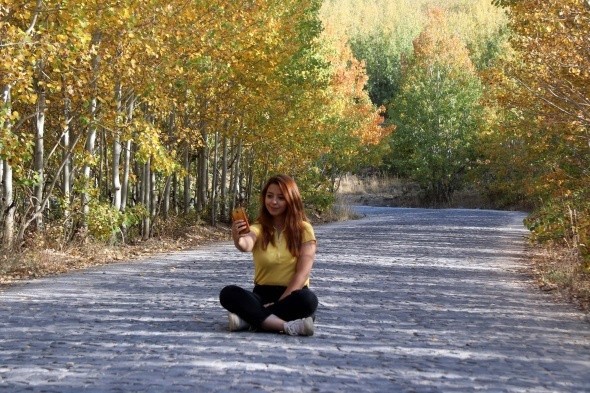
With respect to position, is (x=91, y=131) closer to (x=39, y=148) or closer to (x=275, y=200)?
(x=39, y=148)

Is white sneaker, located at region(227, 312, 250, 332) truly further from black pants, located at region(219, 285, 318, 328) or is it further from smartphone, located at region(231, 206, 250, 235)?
smartphone, located at region(231, 206, 250, 235)

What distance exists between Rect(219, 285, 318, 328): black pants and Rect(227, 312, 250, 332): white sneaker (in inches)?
1.7

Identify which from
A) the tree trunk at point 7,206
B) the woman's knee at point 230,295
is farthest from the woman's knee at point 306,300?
the tree trunk at point 7,206

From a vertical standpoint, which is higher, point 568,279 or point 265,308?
→ point 265,308

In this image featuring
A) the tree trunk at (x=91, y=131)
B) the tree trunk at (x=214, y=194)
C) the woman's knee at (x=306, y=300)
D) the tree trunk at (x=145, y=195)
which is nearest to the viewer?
the woman's knee at (x=306, y=300)

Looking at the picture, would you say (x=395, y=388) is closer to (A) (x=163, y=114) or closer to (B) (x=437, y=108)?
(A) (x=163, y=114)

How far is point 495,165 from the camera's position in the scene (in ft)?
190

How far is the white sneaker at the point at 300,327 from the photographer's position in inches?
340

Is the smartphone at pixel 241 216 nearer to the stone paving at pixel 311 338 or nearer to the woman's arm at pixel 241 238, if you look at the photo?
the woman's arm at pixel 241 238

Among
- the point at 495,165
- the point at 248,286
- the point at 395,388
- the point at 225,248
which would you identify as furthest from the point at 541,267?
the point at 495,165

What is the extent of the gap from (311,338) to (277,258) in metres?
0.84

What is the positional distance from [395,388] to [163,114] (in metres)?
22.0

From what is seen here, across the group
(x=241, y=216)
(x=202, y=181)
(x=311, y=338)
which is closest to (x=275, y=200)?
(x=241, y=216)

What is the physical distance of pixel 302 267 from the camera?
901 cm
